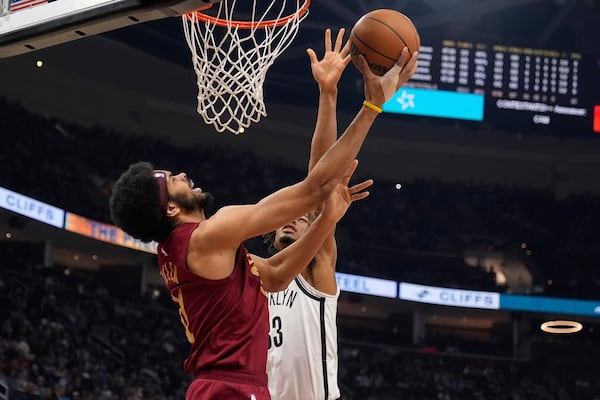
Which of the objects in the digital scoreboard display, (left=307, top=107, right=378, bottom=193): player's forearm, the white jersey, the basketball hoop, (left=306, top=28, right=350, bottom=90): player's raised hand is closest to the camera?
(left=307, top=107, right=378, bottom=193): player's forearm

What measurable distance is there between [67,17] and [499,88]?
1475 centimetres

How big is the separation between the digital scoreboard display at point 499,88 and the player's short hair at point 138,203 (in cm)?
1477

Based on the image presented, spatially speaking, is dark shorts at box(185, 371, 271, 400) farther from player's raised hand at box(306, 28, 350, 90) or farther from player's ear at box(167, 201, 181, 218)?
player's raised hand at box(306, 28, 350, 90)

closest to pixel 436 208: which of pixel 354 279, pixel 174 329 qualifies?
pixel 354 279

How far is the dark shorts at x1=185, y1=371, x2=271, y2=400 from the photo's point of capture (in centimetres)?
310

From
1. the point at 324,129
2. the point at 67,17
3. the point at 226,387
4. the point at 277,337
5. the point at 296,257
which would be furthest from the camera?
the point at 277,337

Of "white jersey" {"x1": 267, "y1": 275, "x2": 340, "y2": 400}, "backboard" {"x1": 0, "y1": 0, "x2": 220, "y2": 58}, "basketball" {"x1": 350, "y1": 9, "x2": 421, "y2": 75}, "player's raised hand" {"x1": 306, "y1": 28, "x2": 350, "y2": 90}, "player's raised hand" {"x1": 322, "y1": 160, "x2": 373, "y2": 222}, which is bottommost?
"white jersey" {"x1": 267, "y1": 275, "x2": 340, "y2": 400}

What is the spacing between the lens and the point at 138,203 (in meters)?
3.17

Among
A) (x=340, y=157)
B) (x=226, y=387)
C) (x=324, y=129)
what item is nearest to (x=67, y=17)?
(x=324, y=129)

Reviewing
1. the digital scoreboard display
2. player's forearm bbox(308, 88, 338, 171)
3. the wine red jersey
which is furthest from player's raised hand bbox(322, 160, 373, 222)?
the digital scoreboard display

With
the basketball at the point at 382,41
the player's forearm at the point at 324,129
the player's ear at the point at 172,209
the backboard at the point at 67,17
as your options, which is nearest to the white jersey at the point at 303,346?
the player's forearm at the point at 324,129

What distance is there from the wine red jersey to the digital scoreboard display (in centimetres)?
1475

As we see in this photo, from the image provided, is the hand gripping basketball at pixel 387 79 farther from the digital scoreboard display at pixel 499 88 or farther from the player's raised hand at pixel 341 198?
the digital scoreboard display at pixel 499 88

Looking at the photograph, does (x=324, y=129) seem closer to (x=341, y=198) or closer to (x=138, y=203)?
(x=341, y=198)
